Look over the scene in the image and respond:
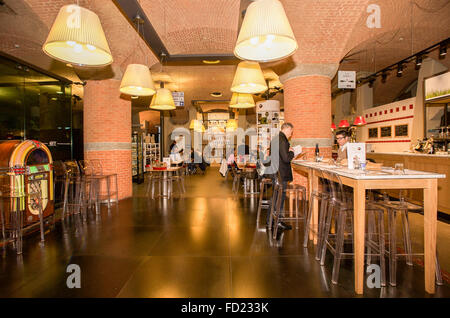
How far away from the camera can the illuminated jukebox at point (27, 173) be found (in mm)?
3796


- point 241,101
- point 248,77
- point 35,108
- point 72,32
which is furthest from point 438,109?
point 35,108

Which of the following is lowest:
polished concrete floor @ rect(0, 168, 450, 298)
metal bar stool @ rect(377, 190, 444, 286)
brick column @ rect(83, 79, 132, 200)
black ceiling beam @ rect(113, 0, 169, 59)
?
polished concrete floor @ rect(0, 168, 450, 298)

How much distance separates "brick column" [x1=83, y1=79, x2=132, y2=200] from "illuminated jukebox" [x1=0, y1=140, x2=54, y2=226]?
1759mm

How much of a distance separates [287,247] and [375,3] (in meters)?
5.55

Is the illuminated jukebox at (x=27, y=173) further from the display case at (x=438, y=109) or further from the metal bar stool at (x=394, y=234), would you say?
the display case at (x=438, y=109)

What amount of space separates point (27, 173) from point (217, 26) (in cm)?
493

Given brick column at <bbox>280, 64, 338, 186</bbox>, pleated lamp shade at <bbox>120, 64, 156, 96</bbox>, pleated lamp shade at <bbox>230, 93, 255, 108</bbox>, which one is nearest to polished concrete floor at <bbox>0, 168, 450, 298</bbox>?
pleated lamp shade at <bbox>120, 64, 156, 96</bbox>

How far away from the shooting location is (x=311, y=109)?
20.4 ft

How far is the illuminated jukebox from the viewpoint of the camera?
380 centimetres

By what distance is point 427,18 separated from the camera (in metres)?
6.24

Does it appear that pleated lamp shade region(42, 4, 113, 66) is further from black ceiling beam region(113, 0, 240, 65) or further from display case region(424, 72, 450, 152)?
display case region(424, 72, 450, 152)

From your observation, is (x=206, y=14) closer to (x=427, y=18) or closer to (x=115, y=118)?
(x=115, y=118)

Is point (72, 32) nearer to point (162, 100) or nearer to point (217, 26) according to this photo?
point (162, 100)
